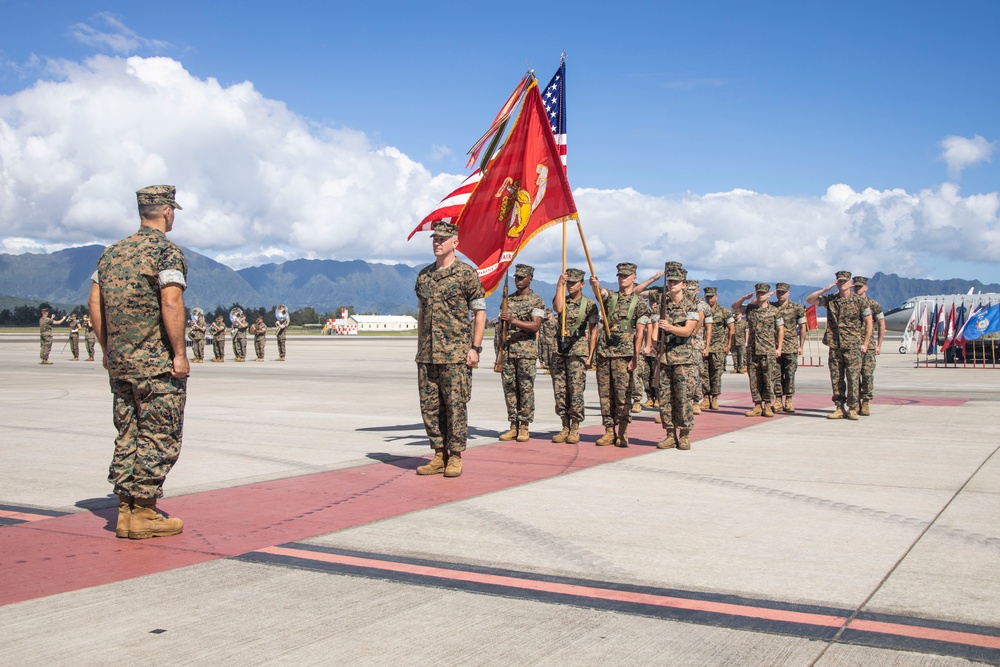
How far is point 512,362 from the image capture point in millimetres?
10773

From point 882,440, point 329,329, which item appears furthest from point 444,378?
point 329,329

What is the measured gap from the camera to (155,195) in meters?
5.88

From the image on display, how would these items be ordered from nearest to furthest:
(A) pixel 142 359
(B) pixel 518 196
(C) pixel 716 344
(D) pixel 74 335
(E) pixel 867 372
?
(A) pixel 142 359 < (B) pixel 518 196 < (E) pixel 867 372 < (C) pixel 716 344 < (D) pixel 74 335

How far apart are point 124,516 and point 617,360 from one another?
5933 mm

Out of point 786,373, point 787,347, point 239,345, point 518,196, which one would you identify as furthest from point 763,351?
point 239,345

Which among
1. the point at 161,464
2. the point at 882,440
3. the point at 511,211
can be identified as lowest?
the point at 882,440

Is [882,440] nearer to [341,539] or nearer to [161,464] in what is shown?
[341,539]

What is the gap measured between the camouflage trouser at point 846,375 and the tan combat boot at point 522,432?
5191mm

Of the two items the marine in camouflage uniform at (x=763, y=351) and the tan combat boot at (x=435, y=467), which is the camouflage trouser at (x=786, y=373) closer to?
the marine in camouflage uniform at (x=763, y=351)

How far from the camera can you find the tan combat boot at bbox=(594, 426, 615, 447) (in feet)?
33.7

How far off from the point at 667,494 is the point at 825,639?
3389 millimetres

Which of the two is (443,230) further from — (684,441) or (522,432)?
(684,441)

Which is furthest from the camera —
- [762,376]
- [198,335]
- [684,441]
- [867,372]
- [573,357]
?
[198,335]

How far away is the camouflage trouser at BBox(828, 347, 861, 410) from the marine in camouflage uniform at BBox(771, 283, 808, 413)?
2.39 feet
